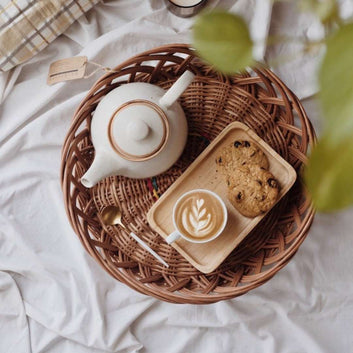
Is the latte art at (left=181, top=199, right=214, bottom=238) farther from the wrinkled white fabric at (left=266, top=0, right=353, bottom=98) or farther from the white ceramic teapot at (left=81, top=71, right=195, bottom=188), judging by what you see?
the wrinkled white fabric at (left=266, top=0, right=353, bottom=98)

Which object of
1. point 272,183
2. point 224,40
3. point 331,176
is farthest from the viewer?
point 272,183

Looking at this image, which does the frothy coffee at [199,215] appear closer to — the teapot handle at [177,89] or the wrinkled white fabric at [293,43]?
the teapot handle at [177,89]

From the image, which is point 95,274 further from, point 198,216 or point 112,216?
point 198,216

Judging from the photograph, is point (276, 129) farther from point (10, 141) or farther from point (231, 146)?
point (10, 141)

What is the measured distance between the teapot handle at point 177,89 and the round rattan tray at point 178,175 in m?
0.12

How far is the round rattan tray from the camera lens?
85 cm

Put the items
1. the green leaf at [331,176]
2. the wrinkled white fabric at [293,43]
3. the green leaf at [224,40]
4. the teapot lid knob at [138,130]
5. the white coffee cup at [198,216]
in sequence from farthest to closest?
the wrinkled white fabric at [293,43]
the white coffee cup at [198,216]
the teapot lid knob at [138,130]
the green leaf at [224,40]
the green leaf at [331,176]

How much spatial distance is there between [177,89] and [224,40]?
0.39 meters

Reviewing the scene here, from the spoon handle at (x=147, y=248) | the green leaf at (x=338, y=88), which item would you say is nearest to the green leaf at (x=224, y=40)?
the green leaf at (x=338, y=88)

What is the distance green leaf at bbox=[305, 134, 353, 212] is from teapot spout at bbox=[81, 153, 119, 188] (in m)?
0.56

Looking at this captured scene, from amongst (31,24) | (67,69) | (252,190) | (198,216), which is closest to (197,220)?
(198,216)

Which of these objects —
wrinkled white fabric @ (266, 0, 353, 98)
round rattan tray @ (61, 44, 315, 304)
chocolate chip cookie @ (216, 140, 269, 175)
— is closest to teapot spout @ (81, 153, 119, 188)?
round rattan tray @ (61, 44, 315, 304)

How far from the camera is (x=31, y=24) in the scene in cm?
93

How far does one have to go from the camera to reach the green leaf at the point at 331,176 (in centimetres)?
24
